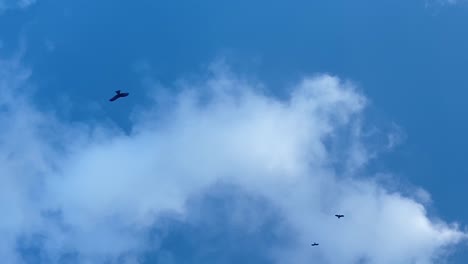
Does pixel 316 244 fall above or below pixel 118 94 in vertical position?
below

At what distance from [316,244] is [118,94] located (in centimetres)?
12865

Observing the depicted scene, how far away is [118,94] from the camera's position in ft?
356

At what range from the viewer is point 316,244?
151m

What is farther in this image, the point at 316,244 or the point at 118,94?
the point at 316,244
